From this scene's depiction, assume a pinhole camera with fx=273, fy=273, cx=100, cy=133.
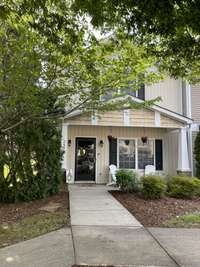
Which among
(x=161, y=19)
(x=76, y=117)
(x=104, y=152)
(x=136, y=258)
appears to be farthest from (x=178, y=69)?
(x=104, y=152)

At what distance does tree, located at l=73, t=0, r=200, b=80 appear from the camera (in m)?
3.31

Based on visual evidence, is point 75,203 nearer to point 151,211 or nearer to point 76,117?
point 151,211

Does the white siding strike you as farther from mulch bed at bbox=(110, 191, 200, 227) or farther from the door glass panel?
mulch bed at bbox=(110, 191, 200, 227)

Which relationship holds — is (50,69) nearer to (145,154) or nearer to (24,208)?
(24,208)

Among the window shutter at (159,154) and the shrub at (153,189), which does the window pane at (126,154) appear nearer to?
the window shutter at (159,154)

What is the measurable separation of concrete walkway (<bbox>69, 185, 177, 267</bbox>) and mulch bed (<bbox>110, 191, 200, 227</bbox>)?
322 mm

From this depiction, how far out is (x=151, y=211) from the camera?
296 inches

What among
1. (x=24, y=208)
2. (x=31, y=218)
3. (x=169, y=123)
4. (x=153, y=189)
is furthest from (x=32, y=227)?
(x=169, y=123)

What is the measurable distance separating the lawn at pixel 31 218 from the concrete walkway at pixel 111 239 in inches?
14.8

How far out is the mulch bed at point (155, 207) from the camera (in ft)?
22.2

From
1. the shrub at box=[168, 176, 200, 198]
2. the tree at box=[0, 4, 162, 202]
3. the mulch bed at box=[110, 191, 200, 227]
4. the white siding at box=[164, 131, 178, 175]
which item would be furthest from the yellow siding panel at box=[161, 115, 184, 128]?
the mulch bed at box=[110, 191, 200, 227]

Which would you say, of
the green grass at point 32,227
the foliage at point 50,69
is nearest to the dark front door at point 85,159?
the foliage at point 50,69

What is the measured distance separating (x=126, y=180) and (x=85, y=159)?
3.88 meters

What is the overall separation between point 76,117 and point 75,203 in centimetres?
450
